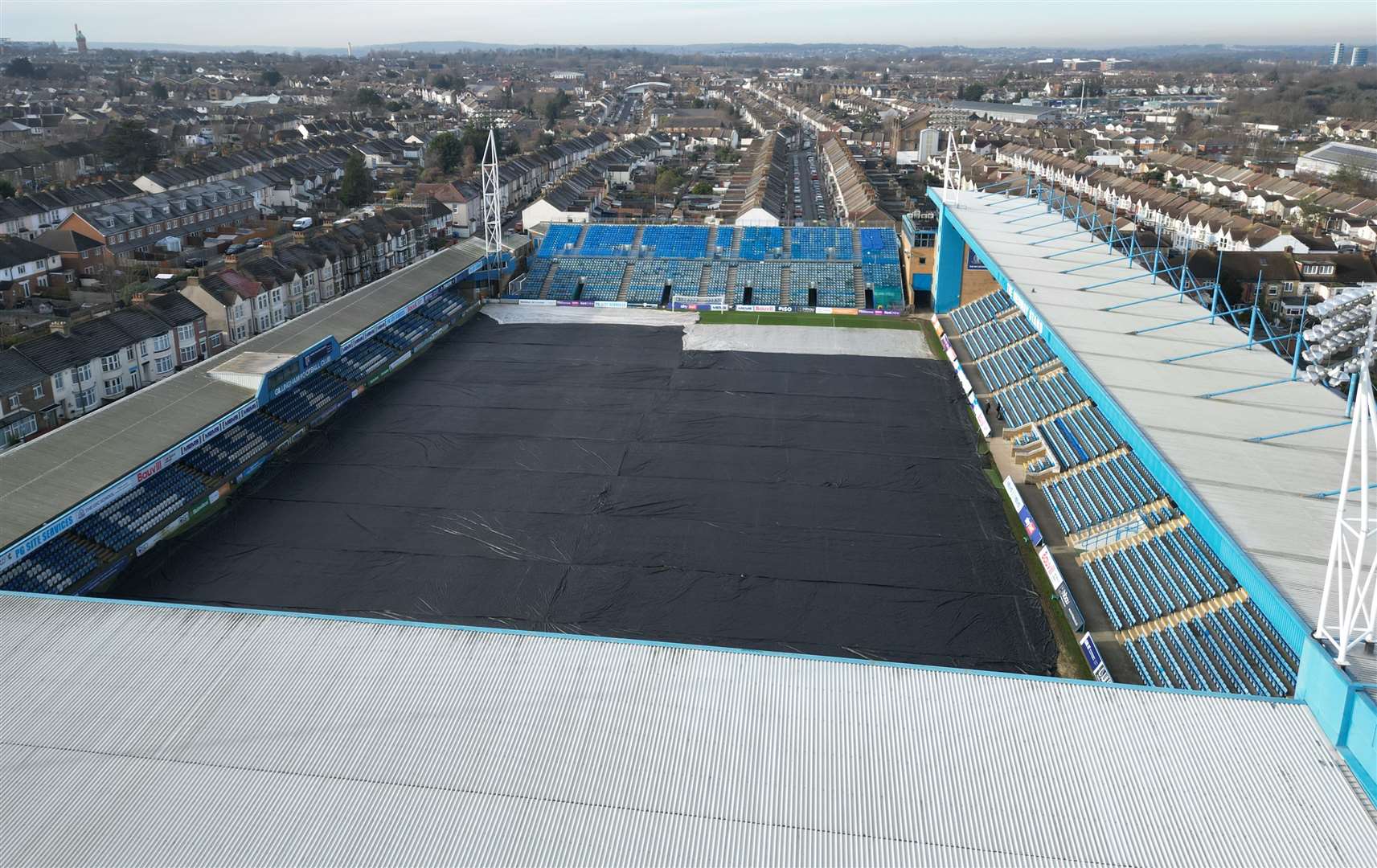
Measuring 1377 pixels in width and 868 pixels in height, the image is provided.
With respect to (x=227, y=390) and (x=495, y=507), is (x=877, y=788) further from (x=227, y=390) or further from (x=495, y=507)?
(x=227, y=390)

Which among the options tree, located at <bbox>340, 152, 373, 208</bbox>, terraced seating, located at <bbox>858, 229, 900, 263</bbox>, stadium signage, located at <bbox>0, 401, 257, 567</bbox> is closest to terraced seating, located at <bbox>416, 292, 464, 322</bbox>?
stadium signage, located at <bbox>0, 401, 257, 567</bbox>

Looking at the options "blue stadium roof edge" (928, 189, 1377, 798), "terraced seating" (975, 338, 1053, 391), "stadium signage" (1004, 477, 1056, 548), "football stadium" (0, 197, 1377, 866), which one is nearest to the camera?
"football stadium" (0, 197, 1377, 866)

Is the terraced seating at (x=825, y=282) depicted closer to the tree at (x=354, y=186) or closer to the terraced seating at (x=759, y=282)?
Result: the terraced seating at (x=759, y=282)

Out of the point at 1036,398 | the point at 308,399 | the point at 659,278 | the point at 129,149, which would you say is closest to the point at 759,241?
the point at 659,278

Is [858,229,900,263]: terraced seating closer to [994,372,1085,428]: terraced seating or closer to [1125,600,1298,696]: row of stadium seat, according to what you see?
[994,372,1085,428]: terraced seating

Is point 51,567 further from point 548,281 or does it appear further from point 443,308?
point 548,281

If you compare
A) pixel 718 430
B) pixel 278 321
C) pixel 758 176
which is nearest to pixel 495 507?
pixel 718 430

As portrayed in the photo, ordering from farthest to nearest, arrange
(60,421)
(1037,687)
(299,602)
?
(60,421)
(299,602)
(1037,687)
